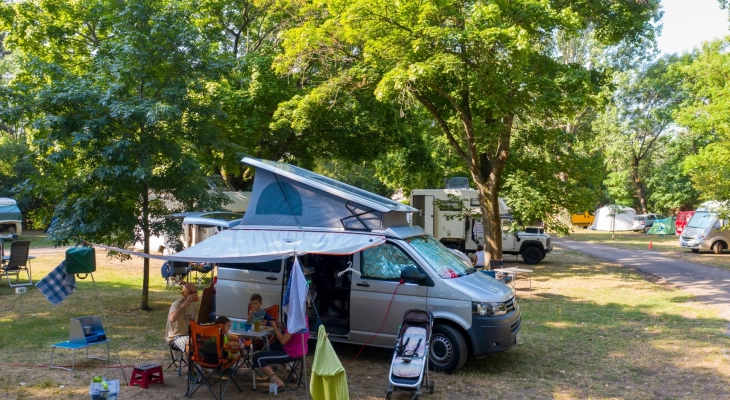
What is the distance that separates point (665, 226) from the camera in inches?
1693

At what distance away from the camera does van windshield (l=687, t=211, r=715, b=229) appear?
26.4 meters

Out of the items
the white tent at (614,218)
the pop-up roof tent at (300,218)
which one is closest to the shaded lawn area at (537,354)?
the pop-up roof tent at (300,218)

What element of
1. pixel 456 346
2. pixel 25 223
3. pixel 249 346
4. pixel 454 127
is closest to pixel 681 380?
pixel 456 346

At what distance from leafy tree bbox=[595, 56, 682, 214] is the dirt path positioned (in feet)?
61.2

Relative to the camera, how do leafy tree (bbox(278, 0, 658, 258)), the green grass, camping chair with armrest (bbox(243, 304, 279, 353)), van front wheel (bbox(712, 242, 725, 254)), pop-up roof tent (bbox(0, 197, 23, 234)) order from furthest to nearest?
pop-up roof tent (bbox(0, 197, 23, 234))
the green grass
van front wheel (bbox(712, 242, 725, 254))
leafy tree (bbox(278, 0, 658, 258))
camping chair with armrest (bbox(243, 304, 279, 353))

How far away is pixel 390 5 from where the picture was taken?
1373cm

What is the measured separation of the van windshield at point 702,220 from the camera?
26422 millimetres

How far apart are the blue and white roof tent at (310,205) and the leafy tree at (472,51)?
5.75m

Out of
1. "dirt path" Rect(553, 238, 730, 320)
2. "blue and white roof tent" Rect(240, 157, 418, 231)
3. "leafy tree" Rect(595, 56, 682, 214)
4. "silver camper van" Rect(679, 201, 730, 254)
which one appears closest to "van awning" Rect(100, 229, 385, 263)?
"blue and white roof tent" Rect(240, 157, 418, 231)

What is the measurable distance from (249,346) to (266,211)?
7.53 feet

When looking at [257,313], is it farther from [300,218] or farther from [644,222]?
[644,222]

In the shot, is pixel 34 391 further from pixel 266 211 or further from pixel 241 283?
pixel 266 211

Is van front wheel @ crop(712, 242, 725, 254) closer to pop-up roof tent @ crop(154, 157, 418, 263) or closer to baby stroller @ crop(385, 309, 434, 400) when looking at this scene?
pop-up roof tent @ crop(154, 157, 418, 263)

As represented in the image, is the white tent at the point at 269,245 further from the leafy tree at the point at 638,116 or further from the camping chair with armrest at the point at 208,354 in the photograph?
the leafy tree at the point at 638,116
